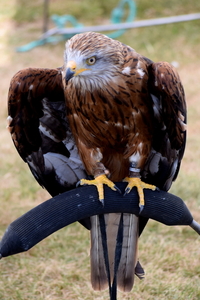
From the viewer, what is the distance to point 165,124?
2.89 meters

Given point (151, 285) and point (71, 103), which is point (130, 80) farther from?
point (151, 285)

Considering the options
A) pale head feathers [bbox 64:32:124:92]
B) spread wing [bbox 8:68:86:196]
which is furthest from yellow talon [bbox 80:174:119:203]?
pale head feathers [bbox 64:32:124:92]

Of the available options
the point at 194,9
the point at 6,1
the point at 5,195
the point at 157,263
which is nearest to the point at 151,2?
the point at 194,9

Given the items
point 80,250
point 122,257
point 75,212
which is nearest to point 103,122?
point 75,212

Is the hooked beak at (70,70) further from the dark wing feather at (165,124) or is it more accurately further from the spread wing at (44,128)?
the dark wing feather at (165,124)

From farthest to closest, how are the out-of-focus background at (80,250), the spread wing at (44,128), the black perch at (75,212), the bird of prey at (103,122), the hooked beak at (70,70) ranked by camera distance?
the out-of-focus background at (80,250) → the spread wing at (44,128) → the bird of prey at (103,122) → the hooked beak at (70,70) → the black perch at (75,212)

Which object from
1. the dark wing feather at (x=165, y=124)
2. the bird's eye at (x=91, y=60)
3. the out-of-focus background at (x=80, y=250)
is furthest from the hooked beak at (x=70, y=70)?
the out-of-focus background at (x=80, y=250)

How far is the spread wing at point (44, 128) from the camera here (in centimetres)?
278

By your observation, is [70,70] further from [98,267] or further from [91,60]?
[98,267]

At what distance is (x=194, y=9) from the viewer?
12.0 meters

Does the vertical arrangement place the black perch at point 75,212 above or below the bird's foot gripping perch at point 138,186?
above

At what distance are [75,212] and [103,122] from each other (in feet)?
2.48

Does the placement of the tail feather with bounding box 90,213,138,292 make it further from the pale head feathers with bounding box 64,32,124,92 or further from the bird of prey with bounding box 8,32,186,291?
the pale head feathers with bounding box 64,32,124,92

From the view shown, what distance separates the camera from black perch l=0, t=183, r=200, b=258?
81.3 inches
